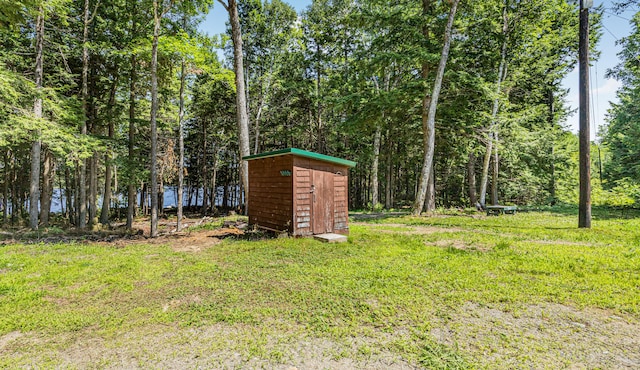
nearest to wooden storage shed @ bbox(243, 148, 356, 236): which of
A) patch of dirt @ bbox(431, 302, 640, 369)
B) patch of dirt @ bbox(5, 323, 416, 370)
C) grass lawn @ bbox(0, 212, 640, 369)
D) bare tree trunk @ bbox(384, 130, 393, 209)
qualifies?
grass lawn @ bbox(0, 212, 640, 369)

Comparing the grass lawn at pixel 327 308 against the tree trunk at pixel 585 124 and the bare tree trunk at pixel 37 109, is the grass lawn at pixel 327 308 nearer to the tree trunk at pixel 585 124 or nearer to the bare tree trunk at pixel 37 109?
the tree trunk at pixel 585 124

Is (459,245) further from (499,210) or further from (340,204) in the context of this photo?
(499,210)

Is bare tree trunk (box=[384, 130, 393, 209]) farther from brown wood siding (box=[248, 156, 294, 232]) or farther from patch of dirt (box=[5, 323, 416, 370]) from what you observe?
patch of dirt (box=[5, 323, 416, 370])

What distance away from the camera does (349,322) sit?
10.2ft

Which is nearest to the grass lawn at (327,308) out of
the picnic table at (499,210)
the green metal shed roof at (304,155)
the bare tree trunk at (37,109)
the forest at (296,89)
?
the green metal shed roof at (304,155)

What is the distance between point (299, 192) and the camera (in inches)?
291

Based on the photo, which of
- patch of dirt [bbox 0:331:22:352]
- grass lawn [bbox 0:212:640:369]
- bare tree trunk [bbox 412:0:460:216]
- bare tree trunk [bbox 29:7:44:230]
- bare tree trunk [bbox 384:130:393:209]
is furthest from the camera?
bare tree trunk [bbox 384:130:393:209]

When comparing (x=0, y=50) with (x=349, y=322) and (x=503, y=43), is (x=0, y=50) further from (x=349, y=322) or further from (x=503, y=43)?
(x=503, y=43)

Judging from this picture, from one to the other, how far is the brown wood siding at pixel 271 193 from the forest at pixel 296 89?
189 centimetres

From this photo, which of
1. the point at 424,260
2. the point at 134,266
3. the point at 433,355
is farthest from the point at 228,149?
the point at 433,355

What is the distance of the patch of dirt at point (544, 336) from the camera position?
2408 mm

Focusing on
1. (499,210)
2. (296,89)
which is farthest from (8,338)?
(296,89)

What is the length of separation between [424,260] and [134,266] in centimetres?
569

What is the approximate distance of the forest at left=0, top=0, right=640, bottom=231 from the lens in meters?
10.1
